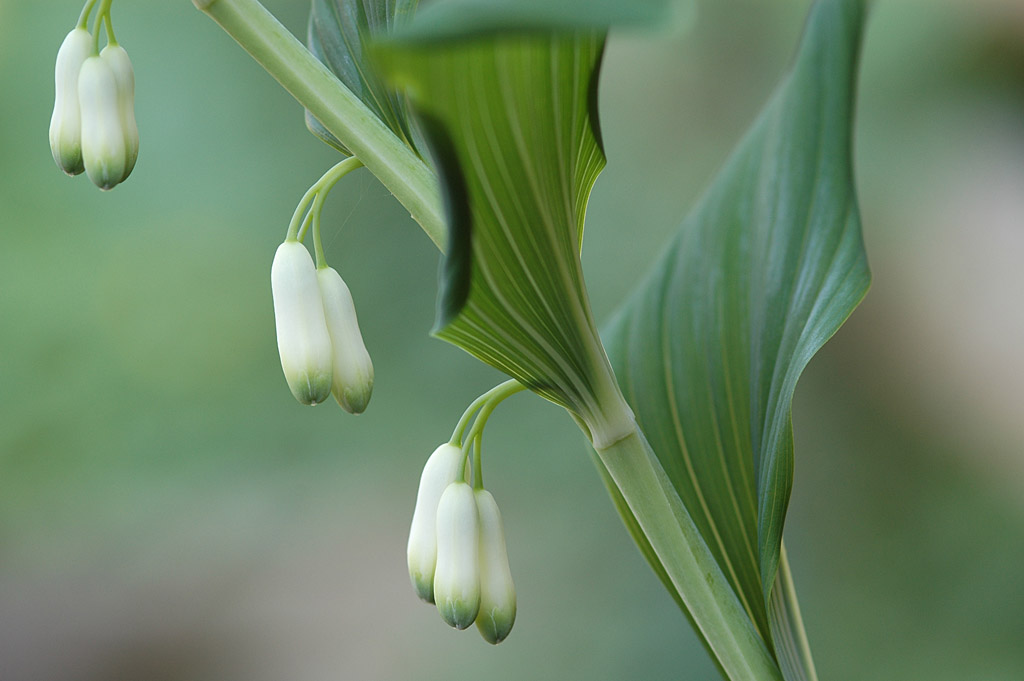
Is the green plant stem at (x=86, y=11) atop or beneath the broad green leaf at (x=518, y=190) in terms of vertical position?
atop

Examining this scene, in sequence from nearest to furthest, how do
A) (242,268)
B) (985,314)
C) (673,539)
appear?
(673,539)
(985,314)
(242,268)

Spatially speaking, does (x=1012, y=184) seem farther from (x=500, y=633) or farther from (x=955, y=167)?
(x=500, y=633)

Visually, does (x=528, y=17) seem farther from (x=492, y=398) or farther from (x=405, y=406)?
(x=405, y=406)

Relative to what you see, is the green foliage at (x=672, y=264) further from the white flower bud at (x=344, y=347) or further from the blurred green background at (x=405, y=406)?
the blurred green background at (x=405, y=406)

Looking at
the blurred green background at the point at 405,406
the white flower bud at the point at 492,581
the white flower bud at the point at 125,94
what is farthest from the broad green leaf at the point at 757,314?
the blurred green background at the point at 405,406

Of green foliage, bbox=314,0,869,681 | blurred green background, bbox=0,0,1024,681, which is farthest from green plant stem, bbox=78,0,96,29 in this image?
blurred green background, bbox=0,0,1024,681

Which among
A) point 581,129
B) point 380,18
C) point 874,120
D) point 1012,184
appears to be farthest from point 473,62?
point 1012,184

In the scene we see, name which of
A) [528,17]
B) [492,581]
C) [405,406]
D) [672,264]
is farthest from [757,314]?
[405,406]
